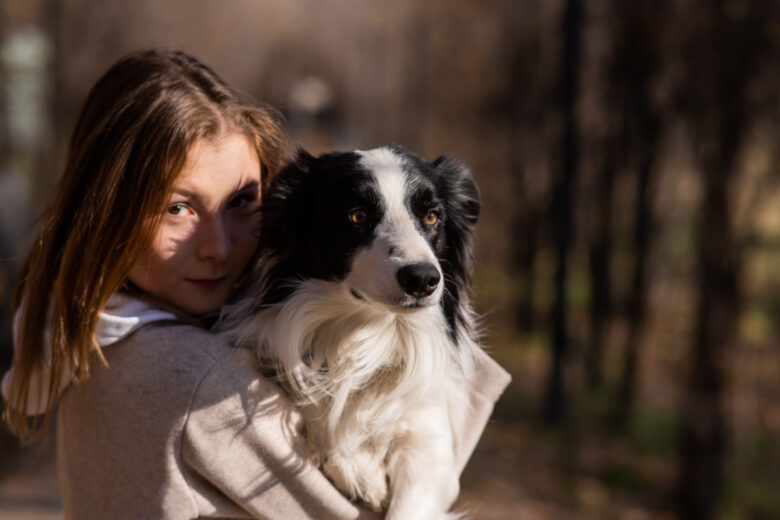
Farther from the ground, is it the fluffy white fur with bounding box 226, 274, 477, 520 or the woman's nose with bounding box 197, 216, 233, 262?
the woman's nose with bounding box 197, 216, 233, 262

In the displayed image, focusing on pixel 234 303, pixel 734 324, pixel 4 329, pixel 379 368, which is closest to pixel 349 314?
pixel 379 368

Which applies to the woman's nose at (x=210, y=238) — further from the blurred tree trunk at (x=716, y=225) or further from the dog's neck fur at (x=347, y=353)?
the blurred tree trunk at (x=716, y=225)

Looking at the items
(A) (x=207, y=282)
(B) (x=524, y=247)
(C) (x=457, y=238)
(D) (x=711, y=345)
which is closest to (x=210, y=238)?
(A) (x=207, y=282)

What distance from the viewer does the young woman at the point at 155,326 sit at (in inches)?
69.2

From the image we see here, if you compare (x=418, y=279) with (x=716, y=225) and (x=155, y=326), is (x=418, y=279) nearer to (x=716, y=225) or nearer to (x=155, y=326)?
(x=155, y=326)

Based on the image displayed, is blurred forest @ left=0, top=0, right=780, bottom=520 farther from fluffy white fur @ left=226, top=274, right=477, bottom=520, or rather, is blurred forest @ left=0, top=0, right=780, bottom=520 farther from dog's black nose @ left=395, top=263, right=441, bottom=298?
dog's black nose @ left=395, top=263, right=441, bottom=298

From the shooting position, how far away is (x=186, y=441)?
174 cm

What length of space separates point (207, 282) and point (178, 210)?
224 mm

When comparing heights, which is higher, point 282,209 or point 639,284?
point 282,209

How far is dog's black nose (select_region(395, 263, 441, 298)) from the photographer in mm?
1832

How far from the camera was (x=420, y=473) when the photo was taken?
6.49 ft

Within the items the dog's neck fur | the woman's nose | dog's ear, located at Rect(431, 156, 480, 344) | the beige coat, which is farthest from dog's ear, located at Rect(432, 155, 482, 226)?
Result: the beige coat

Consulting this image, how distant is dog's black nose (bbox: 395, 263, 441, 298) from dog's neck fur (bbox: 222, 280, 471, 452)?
0.58 feet

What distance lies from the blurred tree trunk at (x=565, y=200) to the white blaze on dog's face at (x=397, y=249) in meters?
5.37
